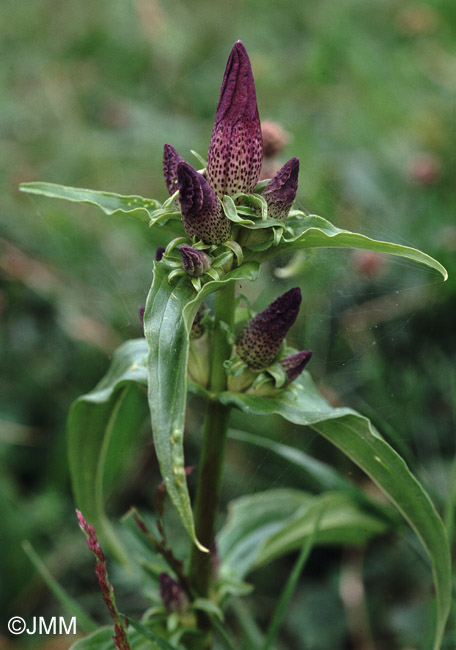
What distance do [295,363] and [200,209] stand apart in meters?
0.29

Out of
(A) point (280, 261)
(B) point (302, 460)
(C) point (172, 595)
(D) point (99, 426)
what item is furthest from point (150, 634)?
(A) point (280, 261)

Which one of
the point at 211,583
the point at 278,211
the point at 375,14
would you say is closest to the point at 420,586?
the point at 211,583

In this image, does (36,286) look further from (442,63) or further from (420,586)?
(442,63)

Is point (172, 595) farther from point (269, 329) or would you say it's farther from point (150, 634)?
point (269, 329)

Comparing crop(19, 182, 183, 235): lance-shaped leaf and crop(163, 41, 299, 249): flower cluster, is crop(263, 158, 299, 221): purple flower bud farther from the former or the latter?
crop(19, 182, 183, 235): lance-shaped leaf

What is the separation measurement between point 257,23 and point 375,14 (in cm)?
65

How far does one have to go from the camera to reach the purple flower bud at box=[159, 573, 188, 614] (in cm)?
104

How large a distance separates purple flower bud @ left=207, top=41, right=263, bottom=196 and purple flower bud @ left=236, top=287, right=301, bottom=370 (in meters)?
0.18

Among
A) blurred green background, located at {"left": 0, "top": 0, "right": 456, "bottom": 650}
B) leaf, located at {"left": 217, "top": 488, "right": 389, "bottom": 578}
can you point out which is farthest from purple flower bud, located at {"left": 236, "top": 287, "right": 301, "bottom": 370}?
leaf, located at {"left": 217, "top": 488, "right": 389, "bottom": 578}

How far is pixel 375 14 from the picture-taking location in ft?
11.1

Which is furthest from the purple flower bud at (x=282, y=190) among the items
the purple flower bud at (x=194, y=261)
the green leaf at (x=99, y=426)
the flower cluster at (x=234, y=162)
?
the green leaf at (x=99, y=426)

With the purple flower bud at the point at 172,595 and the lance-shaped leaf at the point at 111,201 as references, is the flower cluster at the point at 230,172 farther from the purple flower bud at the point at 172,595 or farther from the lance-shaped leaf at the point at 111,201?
the purple flower bud at the point at 172,595

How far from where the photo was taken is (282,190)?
0.82 m

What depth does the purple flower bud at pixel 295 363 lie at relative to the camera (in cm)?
93
